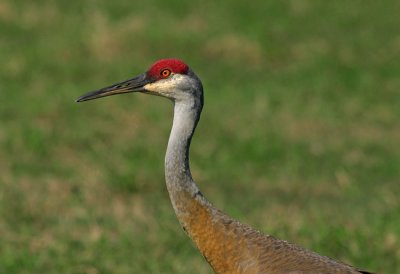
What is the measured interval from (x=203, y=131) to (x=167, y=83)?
6027 mm

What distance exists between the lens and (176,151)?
5398mm

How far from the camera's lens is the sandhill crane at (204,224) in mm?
5246

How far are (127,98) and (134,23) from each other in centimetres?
286

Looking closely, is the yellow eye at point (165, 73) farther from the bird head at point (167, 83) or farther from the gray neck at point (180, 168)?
the gray neck at point (180, 168)

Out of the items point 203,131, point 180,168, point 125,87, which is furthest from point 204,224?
point 203,131

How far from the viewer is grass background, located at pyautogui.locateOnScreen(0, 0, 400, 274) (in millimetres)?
7907

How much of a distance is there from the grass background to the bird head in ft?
6.38

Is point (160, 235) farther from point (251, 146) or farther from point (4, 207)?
point (251, 146)

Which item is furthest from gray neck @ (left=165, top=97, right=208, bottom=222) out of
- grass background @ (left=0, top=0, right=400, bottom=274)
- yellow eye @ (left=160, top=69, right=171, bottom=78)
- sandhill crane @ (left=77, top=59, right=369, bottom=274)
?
grass background @ (left=0, top=0, right=400, bottom=274)

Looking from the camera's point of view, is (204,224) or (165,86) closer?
(204,224)

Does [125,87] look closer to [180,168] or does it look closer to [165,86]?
[165,86]

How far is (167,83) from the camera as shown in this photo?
5.56 metres

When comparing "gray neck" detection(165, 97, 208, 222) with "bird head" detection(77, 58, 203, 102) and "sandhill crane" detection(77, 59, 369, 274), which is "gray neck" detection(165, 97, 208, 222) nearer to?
"sandhill crane" detection(77, 59, 369, 274)

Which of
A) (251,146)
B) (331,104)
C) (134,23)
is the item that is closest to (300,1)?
(134,23)
